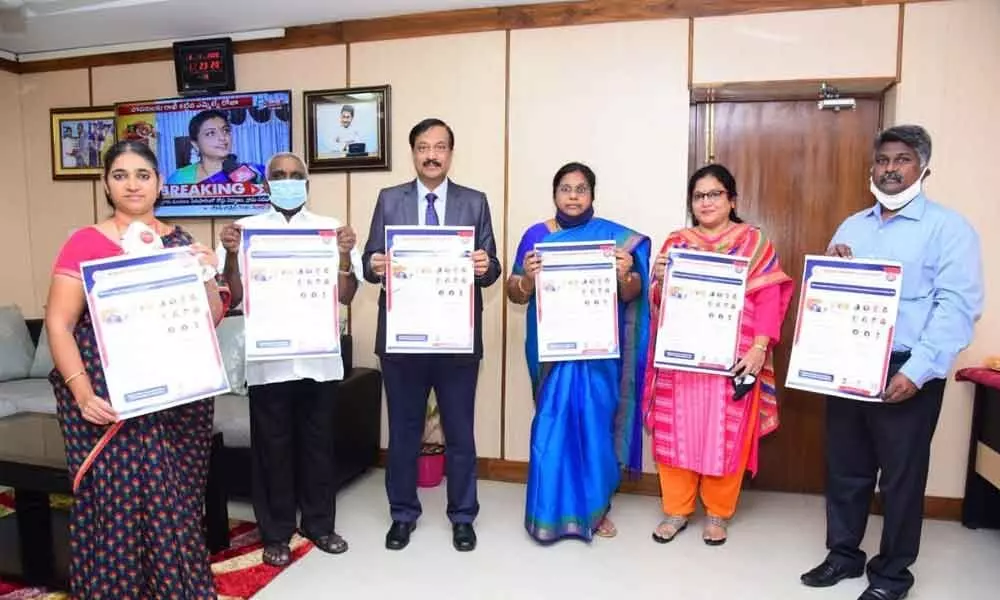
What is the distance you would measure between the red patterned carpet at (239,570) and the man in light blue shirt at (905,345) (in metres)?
2.10

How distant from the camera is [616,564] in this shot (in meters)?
2.51

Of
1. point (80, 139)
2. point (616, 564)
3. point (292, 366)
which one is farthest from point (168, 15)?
point (616, 564)

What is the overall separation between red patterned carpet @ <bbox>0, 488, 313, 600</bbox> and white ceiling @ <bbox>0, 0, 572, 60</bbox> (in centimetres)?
255

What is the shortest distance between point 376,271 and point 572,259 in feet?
2.46

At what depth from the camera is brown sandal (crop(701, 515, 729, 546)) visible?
106 inches

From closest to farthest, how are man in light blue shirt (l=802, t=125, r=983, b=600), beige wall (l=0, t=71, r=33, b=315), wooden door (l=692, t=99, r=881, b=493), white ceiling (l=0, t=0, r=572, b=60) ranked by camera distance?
man in light blue shirt (l=802, t=125, r=983, b=600), wooden door (l=692, t=99, r=881, b=493), white ceiling (l=0, t=0, r=572, b=60), beige wall (l=0, t=71, r=33, b=315)

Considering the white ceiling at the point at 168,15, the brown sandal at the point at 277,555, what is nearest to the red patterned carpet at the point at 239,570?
the brown sandal at the point at 277,555

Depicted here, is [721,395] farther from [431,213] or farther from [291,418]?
[291,418]

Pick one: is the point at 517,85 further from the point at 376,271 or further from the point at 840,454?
the point at 840,454

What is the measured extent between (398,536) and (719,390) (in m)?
1.42

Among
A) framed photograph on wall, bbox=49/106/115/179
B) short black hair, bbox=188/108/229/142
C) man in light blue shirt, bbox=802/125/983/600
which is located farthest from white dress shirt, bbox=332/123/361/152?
man in light blue shirt, bbox=802/125/983/600

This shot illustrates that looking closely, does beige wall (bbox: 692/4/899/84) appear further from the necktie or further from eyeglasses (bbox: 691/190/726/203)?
the necktie

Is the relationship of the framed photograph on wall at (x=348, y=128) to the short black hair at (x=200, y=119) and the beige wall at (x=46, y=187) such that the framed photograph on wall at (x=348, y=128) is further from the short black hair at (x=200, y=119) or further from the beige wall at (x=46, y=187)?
the beige wall at (x=46, y=187)

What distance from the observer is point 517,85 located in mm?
3350
